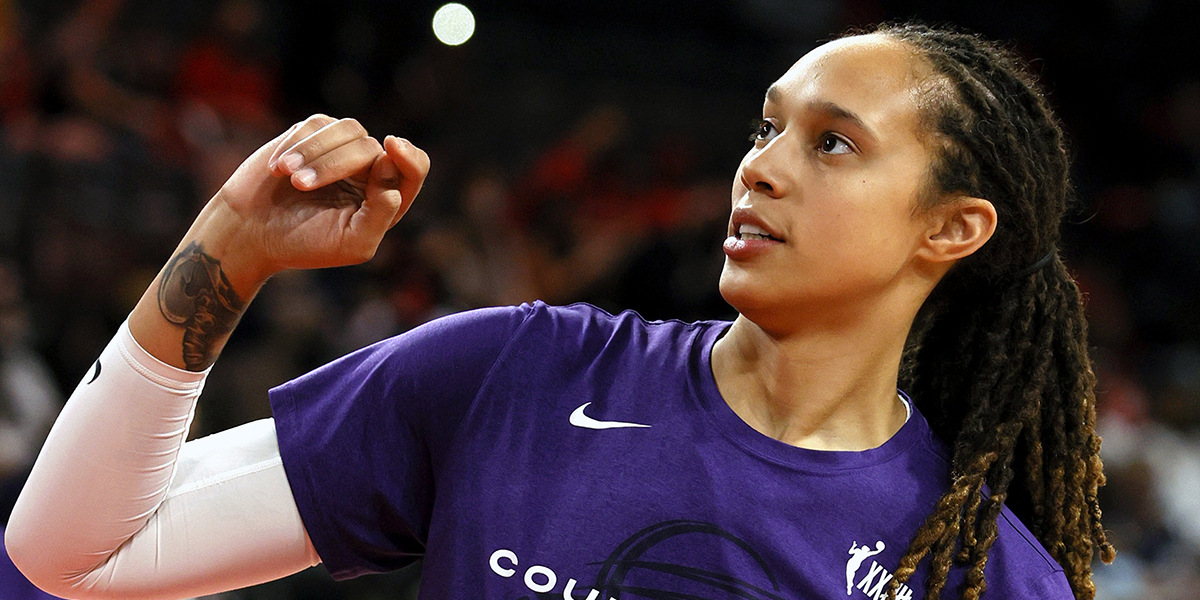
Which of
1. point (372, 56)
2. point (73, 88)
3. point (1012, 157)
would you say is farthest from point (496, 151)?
point (1012, 157)

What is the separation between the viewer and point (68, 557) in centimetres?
132

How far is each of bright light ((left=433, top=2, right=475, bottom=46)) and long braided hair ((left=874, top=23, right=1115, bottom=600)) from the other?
14.0ft

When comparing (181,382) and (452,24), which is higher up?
(181,382)

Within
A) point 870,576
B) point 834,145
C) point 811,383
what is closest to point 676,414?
point 811,383

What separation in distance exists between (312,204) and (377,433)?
31 centimetres

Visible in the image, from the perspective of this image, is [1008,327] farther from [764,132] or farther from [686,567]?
[686,567]

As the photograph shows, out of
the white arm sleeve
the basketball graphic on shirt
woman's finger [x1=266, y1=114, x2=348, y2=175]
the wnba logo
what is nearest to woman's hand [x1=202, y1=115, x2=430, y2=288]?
woman's finger [x1=266, y1=114, x2=348, y2=175]

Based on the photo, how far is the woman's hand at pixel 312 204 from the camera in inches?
50.6

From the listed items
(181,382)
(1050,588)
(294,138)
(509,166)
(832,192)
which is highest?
(294,138)

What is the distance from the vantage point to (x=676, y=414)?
151cm

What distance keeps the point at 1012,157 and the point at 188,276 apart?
114 cm

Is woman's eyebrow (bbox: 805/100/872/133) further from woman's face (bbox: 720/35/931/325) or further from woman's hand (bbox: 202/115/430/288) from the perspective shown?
woman's hand (bbox: 202/115/430/288)

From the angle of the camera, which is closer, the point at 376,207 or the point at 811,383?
the point at 376,207

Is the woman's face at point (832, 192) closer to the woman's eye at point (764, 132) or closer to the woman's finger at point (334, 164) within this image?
the woman's eye at point (764, 132)
